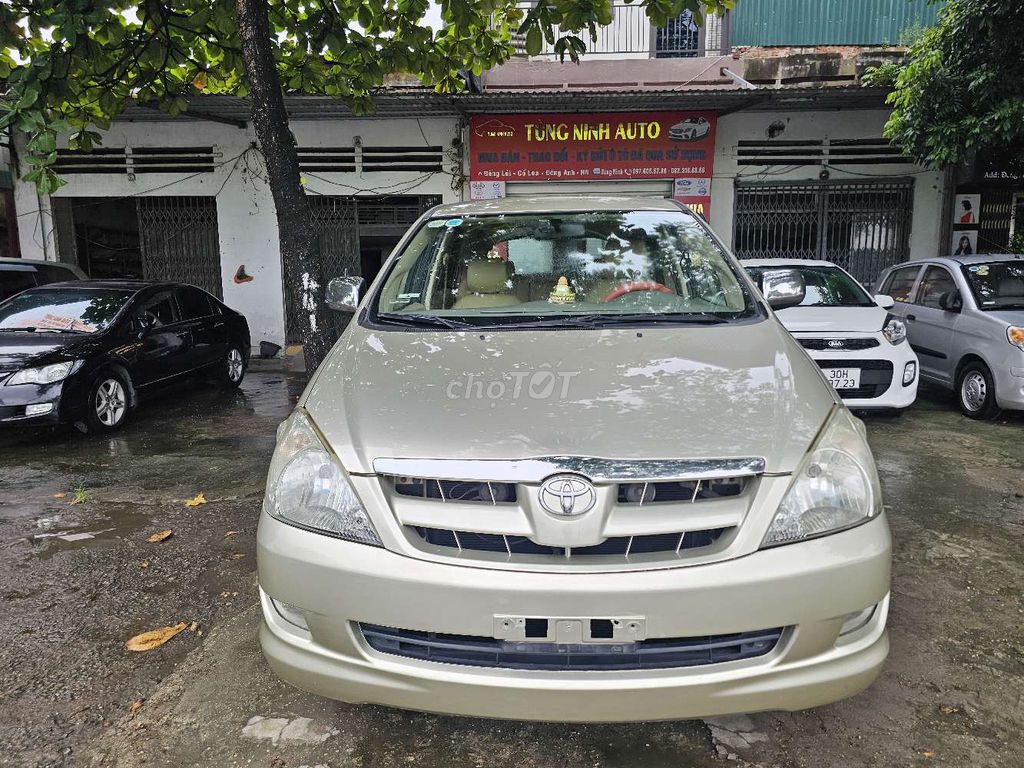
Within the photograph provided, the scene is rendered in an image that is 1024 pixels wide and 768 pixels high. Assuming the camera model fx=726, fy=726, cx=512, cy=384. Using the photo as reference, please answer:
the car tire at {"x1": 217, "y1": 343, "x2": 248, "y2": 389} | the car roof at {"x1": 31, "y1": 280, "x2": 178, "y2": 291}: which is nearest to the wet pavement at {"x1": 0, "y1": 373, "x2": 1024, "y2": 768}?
the car roof at {"x1": 31, "y1": 280, "x2": 178, "y2": 291}

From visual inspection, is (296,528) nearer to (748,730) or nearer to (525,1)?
(748,730)

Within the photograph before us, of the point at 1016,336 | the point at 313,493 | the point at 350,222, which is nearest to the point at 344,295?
the point at 313,493

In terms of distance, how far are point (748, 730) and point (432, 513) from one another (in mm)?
1228

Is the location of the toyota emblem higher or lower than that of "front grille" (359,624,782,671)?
higher

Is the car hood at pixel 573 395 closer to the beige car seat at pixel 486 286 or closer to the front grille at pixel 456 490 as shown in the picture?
the front grille at pixel 456 490

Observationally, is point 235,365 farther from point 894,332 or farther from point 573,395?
point 573,395

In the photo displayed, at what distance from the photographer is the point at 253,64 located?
499 centimetres

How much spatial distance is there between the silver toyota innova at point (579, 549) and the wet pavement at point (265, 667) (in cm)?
43

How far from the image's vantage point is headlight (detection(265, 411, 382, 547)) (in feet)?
6.17

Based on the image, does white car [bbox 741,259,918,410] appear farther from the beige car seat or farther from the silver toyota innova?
the silver toyota innova

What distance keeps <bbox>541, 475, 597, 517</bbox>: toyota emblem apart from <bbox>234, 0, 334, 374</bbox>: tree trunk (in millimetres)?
3674

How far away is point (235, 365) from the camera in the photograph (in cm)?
869

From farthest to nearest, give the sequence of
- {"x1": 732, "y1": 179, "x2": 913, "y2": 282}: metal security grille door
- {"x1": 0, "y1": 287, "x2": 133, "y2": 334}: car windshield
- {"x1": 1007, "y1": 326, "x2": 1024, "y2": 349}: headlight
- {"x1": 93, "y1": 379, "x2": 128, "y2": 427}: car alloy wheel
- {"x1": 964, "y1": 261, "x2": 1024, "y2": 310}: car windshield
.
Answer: {"x1": 732, "y1": 179, "x2": 913, "y2": 282}: metal security grille door
{"x1": 964, "y1": 261, "x2": 1024, "y2": 310}: car windshield
{"x1": 0, "y1": 287, "x2": 133, "y2": 334}: car windshield
{"x1": 93, "y1": 379, "x2": 128, "y2": 427}: car alloy wheel
{"x1": 1007, "y1": 326, "x2": 1024, "y2": 349}: headlight

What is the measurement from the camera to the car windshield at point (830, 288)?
263 inches
